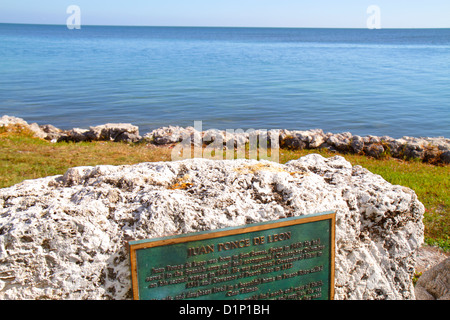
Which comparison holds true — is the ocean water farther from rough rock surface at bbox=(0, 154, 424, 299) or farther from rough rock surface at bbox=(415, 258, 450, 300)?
rough rock surface at bbox=(0, 154, 424, 299)

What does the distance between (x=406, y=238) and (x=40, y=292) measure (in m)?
3.37

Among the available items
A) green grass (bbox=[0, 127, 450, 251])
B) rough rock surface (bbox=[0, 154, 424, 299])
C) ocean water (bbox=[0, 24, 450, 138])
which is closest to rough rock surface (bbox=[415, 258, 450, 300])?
rough rock surface (bbox=[0, 154, 424, 299])

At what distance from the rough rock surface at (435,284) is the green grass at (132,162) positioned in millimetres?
1620

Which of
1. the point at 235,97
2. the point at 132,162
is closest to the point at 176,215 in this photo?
the point at 132,162

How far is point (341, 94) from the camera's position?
2483 cm

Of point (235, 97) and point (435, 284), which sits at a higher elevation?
point (235, 97)

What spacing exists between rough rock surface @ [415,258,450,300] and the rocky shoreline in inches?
272

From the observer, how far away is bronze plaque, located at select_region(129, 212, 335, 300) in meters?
3.39

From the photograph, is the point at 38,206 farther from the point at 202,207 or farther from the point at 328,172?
the point at 328,172

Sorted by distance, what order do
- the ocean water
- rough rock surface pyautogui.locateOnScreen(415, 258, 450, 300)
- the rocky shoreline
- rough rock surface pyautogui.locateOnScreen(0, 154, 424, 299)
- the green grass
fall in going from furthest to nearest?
the ocean water < the rocky shoreline < the green grass < rough rock surface pyautogui.locateOnScreen(415, 258, 450, 300) < rough rock surface pyautogui.locateOnScreen(0, 154, 424, 299)

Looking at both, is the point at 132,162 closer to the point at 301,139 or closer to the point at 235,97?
the point at 301,139

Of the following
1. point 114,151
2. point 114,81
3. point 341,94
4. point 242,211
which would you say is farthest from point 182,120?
point 242,211

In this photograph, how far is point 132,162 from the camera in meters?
9.77

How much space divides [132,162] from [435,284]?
22.5ft
